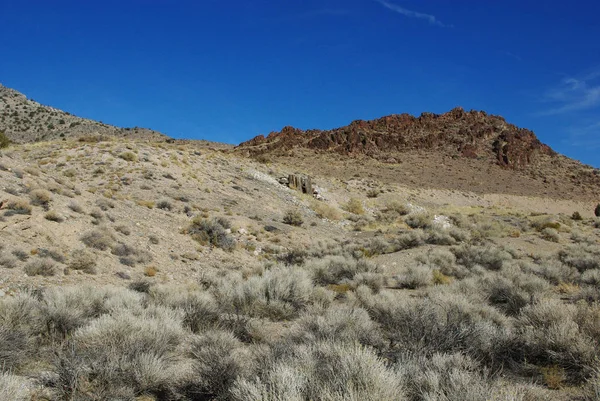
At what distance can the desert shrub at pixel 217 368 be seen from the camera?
12.8ft

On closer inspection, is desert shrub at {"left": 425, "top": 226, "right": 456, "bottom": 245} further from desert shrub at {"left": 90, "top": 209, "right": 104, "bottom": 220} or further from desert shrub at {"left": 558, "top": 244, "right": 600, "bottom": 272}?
desert shrub at {"left": 90, "top": 209, "right": 104, "bottom": 220}

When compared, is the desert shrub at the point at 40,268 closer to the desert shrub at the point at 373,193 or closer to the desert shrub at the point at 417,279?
the desert shrub at the point at 417,279

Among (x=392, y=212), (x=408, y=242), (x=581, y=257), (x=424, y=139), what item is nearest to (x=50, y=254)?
(x=408, y=242)

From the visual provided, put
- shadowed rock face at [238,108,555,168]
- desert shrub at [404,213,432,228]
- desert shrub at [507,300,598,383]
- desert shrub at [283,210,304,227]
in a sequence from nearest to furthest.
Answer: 1. desert shrub at [507,300,598,383]
2. desert shrub at [283,210,304,227]
3. desert shrub at [404,213,432,228]
4. shadowed rock face at [238,108,555,168]

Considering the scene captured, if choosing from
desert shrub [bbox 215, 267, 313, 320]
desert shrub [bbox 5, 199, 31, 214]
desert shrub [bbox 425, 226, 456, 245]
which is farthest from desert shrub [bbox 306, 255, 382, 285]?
desert shrub [bbox 5, 199, 31, 214]

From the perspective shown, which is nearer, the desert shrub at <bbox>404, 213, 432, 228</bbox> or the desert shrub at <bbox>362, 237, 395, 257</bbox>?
the desert shrub at <bbox>362, 237, 395, 257</bbox>

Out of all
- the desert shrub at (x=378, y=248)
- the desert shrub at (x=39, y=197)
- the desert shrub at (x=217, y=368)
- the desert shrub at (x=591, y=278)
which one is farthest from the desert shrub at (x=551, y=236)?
the desert shrub at (x=39, y=197)

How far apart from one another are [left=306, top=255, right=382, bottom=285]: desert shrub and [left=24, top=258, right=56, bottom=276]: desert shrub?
6592mm

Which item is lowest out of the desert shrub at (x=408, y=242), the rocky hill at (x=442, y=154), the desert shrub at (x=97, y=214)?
the desert shrub at (x=97, y=214)

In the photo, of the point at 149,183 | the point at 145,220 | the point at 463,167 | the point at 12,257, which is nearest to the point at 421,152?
the point at 463,167

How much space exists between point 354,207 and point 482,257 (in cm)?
1805

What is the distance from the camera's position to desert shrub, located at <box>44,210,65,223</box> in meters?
11.2

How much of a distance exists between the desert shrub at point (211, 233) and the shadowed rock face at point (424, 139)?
46872mm

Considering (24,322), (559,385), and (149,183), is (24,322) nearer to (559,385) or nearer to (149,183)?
(559,385)
